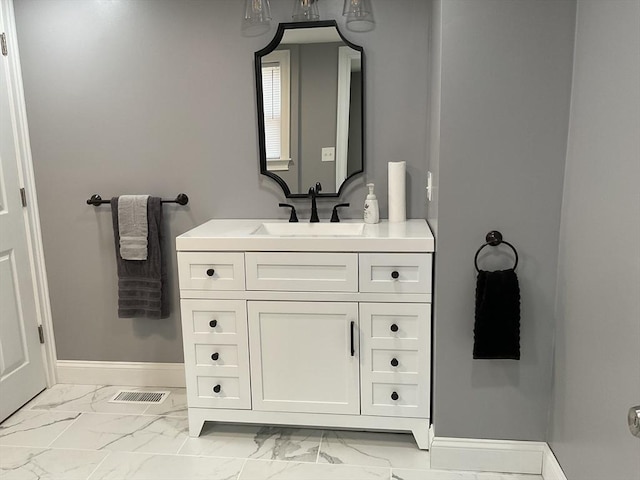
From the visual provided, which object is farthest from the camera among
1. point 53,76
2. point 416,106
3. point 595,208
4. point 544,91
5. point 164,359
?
point 164,359

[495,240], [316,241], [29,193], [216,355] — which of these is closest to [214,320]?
[216,355]

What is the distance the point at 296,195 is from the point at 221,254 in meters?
0.58

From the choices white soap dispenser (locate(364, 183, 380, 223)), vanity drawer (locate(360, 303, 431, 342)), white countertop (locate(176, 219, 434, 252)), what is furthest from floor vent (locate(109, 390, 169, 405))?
white soap dispenser (locate(364, 183, 380, 223))

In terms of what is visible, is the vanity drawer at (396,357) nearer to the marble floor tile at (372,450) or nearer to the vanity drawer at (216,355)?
the marble floor tile at (372,450)

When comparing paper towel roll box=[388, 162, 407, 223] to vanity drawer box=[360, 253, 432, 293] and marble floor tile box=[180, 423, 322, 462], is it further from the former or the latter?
marble floor tile box=[180, 423, 322, 462]

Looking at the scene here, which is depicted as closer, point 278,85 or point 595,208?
point 595,208

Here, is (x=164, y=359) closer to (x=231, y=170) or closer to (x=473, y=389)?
(x=231, y=170)

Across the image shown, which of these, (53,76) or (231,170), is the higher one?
(53,76)

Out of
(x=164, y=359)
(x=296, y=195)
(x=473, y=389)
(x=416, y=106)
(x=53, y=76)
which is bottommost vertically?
→ (x=164, y=359)

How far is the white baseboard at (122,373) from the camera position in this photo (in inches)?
112

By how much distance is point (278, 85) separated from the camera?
250cm

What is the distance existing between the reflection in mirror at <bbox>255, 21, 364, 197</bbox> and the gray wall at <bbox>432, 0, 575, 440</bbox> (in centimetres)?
65

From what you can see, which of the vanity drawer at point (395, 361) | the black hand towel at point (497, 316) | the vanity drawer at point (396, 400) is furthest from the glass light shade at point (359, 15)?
the vanity drawer at point (396, 400)

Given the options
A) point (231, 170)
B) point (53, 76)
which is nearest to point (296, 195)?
point (231, 170)
